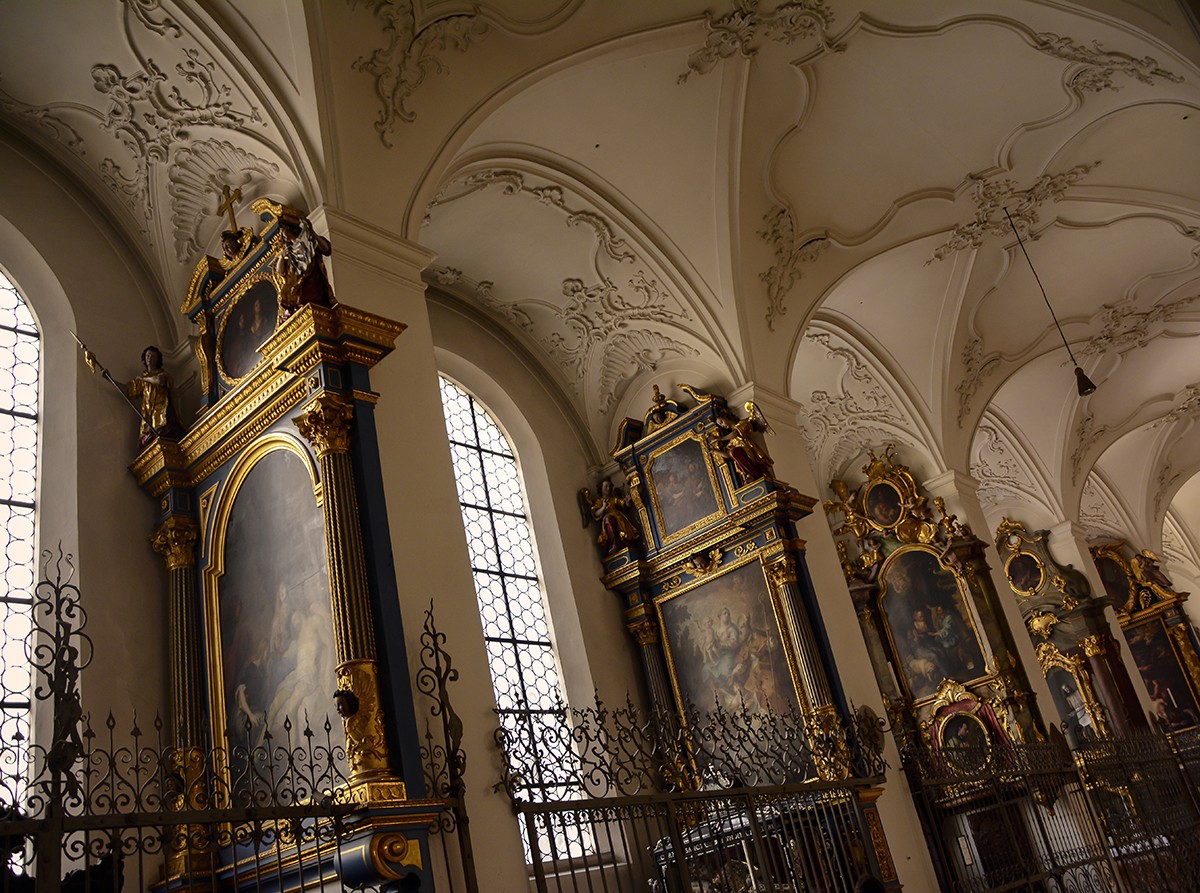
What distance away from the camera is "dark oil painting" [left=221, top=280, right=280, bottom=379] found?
313 inches

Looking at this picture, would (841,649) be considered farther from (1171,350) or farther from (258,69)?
(1171,350)

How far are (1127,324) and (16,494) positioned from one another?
50.1 feet

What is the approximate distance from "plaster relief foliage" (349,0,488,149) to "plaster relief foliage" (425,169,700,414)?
205 cm

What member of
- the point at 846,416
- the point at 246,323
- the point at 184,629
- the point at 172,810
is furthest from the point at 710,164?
the point at 172,810

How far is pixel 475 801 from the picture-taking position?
6.51 m

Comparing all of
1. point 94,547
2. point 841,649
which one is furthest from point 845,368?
point 94,547

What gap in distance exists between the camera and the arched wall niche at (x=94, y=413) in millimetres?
7793

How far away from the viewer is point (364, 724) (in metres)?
6.07

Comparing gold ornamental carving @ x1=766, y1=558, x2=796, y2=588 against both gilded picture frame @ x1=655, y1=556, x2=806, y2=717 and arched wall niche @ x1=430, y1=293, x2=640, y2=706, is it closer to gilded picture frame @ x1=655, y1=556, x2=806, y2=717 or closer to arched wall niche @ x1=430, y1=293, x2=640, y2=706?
gilded picture frame @ x1=655, y1=556, x2=806, y2=717

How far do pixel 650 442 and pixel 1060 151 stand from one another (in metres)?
5.89

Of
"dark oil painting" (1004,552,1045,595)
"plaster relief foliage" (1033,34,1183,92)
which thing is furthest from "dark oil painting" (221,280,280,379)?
"dark oil painting" (1004,552,1045,595)

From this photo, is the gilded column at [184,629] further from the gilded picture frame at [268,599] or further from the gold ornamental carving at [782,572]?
the gold ornamental carving at [782,572]

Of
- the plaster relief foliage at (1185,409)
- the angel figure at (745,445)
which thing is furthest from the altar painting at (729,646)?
the plaster relief foliage at (1185,409)

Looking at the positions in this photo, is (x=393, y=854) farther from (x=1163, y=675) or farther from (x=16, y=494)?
(x=1163, y=675)
